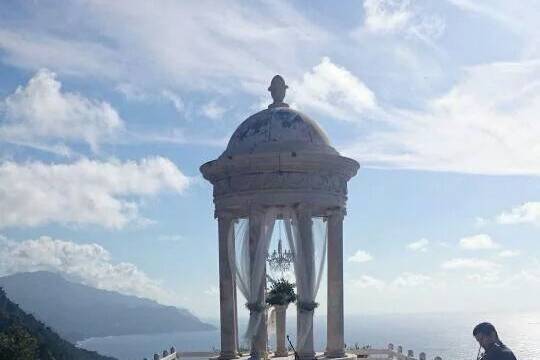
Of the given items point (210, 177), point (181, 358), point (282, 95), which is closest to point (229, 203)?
point (210, 177)

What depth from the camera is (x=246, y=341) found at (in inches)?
951

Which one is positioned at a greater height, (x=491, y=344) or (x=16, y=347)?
(x=491, y=344)

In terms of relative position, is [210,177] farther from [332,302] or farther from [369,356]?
[369,356]

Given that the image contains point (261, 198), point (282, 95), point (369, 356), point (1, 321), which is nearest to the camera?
point (261, 198)

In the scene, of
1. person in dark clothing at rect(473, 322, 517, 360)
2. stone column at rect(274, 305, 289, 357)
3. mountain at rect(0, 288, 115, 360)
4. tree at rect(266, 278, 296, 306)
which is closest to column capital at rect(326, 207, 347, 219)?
tree at rect(266, 278, 296, 306)

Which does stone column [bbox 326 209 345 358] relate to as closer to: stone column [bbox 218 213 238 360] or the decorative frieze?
the decorative frieze

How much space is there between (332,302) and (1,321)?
110621 mm

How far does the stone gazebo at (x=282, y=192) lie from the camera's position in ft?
77.3

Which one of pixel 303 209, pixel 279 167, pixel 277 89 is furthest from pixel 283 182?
pixel 277 89

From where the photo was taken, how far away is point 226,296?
24781 millimetres

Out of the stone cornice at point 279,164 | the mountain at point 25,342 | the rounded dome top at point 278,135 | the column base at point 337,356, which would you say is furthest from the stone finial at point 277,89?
the mountain at point 25,342

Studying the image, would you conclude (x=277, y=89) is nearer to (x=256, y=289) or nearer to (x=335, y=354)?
(x=256, y=289)

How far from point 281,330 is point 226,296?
3437 millimetres

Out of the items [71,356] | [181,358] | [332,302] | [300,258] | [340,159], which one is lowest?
[71,356]
